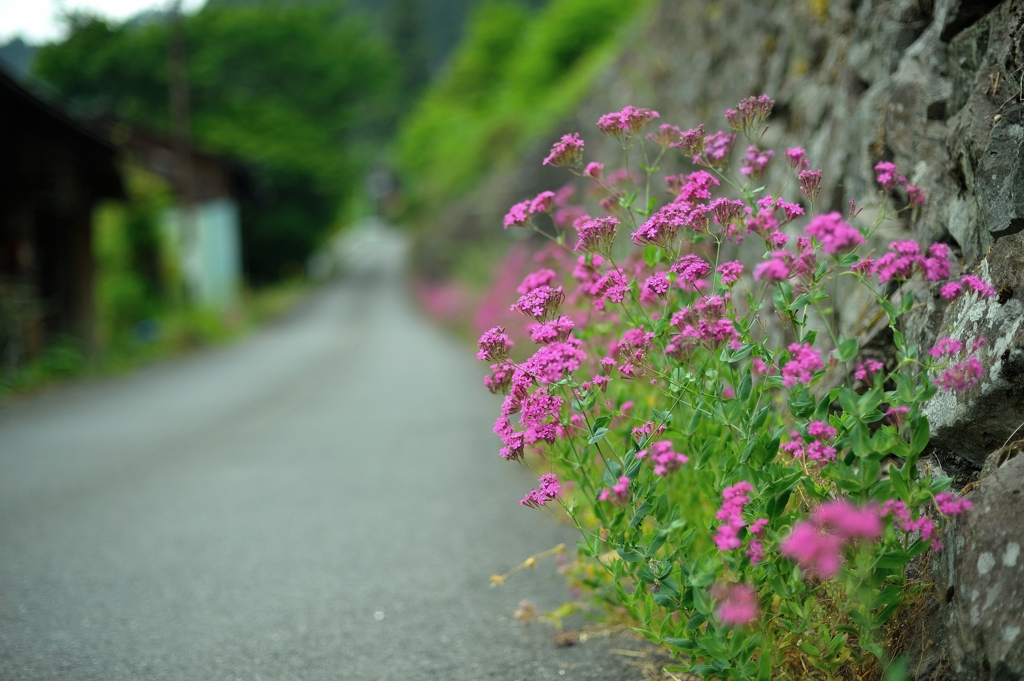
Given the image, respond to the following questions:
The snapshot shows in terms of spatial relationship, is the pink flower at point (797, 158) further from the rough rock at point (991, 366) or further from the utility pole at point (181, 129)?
the utility pole at point (181, 129)

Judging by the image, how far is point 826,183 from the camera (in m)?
4.63

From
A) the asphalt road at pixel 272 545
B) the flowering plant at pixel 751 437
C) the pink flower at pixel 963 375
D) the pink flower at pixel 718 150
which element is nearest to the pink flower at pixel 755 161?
the flowering plant at pixel 751 437

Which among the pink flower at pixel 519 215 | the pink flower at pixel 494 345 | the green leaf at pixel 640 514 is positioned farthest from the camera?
the pink flower at pixel 519 215

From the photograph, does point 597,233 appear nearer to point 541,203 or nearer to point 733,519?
point 541,203

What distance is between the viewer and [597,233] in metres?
2.72

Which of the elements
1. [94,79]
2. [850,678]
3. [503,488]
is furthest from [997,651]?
[94,79]

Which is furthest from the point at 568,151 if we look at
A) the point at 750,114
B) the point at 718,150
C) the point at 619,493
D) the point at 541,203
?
the point at 619,493

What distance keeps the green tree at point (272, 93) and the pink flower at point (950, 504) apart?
2961 cm

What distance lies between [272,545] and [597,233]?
10.5ft

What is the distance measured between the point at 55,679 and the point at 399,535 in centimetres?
215

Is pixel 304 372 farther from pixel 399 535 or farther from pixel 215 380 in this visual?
pixel 399 535

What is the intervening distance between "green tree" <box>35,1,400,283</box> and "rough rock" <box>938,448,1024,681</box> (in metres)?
29.6

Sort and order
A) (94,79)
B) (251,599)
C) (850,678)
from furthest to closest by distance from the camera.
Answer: (94,79) < (251,599) < (850,678)

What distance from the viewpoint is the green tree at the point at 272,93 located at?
30.2 m
